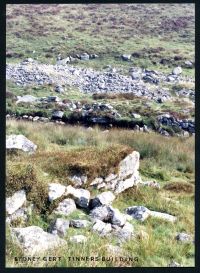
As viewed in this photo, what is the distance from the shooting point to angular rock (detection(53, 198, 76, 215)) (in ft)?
37.5

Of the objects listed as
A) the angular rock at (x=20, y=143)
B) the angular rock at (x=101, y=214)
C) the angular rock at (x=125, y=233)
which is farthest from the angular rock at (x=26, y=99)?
the angular rock at (x=125, y=233)

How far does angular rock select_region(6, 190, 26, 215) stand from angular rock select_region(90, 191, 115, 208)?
133 cm

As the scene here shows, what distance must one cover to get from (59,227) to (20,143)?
87.5 inches

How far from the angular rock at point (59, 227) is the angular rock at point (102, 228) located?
1.67 ft

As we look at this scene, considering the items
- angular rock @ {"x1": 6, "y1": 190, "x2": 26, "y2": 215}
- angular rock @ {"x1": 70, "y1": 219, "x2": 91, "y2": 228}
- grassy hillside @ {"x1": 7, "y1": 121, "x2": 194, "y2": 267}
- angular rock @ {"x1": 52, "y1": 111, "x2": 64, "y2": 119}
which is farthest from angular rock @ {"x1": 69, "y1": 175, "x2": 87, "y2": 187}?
angular rock @ {"x1": 52, "y1": 111, "x2": 64, "y2": 119}

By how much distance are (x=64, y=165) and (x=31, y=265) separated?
226cm

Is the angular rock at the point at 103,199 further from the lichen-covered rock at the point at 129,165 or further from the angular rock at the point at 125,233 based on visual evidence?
the angular rock at the point at 125,233

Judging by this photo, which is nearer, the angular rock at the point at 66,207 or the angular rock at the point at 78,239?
the angular rock at the point at 78,239

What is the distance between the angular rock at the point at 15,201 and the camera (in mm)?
11094

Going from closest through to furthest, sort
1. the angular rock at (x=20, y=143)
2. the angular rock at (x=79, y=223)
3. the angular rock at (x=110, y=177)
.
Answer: the angular rock at (x=79, y=223) < the angular rock at (x=110, y=177) < the angular rock at (x=20, y=143)

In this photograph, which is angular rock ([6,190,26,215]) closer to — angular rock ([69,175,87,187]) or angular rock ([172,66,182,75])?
Result: angular rock ([69,175,87,187])

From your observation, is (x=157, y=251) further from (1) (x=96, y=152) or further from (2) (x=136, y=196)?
(1) (x=96, y=152)

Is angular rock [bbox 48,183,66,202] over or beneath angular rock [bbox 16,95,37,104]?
beneath
